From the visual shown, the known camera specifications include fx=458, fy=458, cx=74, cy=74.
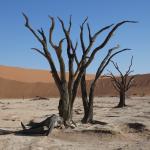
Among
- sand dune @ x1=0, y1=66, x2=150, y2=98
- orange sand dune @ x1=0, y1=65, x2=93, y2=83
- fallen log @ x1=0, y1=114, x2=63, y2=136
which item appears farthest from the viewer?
orange sand dune @ x1=0, y1=65, x2=93, y2=83

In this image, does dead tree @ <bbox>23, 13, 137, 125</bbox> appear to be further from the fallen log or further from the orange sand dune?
the orange sand dune

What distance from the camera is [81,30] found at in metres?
14.1

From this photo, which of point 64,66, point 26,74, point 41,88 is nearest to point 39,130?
point 64,66

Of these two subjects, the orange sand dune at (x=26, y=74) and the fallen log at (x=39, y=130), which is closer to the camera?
the fallen log at (x=39, y=130)

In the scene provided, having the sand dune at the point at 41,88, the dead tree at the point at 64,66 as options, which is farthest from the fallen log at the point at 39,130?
the sand dune at the point at 41,88

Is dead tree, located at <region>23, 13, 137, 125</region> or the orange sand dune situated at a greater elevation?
the orange sand dune

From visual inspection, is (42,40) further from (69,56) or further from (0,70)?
(0,70)

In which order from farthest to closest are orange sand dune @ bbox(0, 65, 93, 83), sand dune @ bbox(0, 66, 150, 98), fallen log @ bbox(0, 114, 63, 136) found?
1. orange sand dune @ bbox(0, 65, 93, 83)
2. sand dune @ bbox(0, 66, 150, 98)
3. fallen log @ bbox(0, 114, 63, 136)

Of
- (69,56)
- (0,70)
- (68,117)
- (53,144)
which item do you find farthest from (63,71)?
(0,70)

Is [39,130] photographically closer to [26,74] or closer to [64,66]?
[64,66]

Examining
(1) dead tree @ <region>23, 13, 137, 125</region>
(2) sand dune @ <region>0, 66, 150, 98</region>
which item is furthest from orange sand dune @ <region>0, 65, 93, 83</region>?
(1) dead tree @ <region>23, 13, 137, 125</region>

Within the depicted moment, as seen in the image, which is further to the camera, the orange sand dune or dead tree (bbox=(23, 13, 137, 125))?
the orange sand dune

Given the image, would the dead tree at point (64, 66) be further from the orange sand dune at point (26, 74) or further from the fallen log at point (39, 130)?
the orange sand dune at point (26, 74)

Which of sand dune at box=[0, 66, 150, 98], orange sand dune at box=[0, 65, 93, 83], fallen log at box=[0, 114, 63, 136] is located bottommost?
fallen log at box=[0, 114, 63, 136]
